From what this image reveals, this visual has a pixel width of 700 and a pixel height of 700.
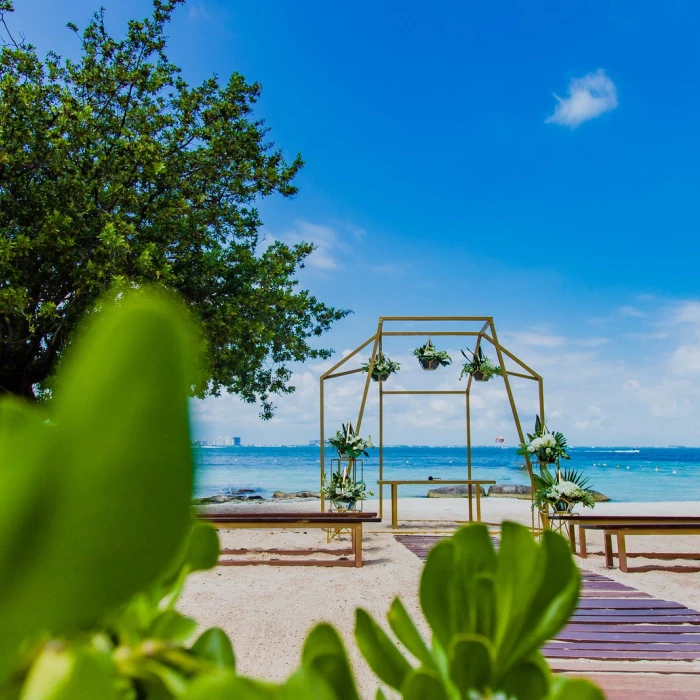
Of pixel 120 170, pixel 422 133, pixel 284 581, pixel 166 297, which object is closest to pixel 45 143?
pixel 120 170

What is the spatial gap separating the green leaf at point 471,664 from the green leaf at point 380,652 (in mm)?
17

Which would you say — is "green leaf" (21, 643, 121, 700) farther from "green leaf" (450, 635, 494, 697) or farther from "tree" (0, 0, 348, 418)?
"tree" (0, 0, 348, 418)

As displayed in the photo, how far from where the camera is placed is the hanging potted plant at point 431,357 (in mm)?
8617

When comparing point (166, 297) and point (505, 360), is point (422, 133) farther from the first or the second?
point (166, 297)

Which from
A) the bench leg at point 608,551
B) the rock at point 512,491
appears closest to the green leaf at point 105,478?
the bench leg at point 608,551

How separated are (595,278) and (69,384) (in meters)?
36.8

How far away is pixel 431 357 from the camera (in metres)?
8.61

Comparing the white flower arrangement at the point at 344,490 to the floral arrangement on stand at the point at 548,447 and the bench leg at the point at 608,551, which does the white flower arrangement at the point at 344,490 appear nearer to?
the floral arrangement on stand at the point at 548,447

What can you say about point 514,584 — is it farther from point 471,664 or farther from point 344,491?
point 344,491

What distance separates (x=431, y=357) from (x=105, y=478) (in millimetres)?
8578

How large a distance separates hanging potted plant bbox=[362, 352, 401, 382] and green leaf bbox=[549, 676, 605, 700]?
8422mm

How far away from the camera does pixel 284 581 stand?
541cm

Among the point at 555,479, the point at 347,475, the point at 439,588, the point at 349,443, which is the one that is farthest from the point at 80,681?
the point at 347,475

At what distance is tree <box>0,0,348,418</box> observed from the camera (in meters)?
7.82
